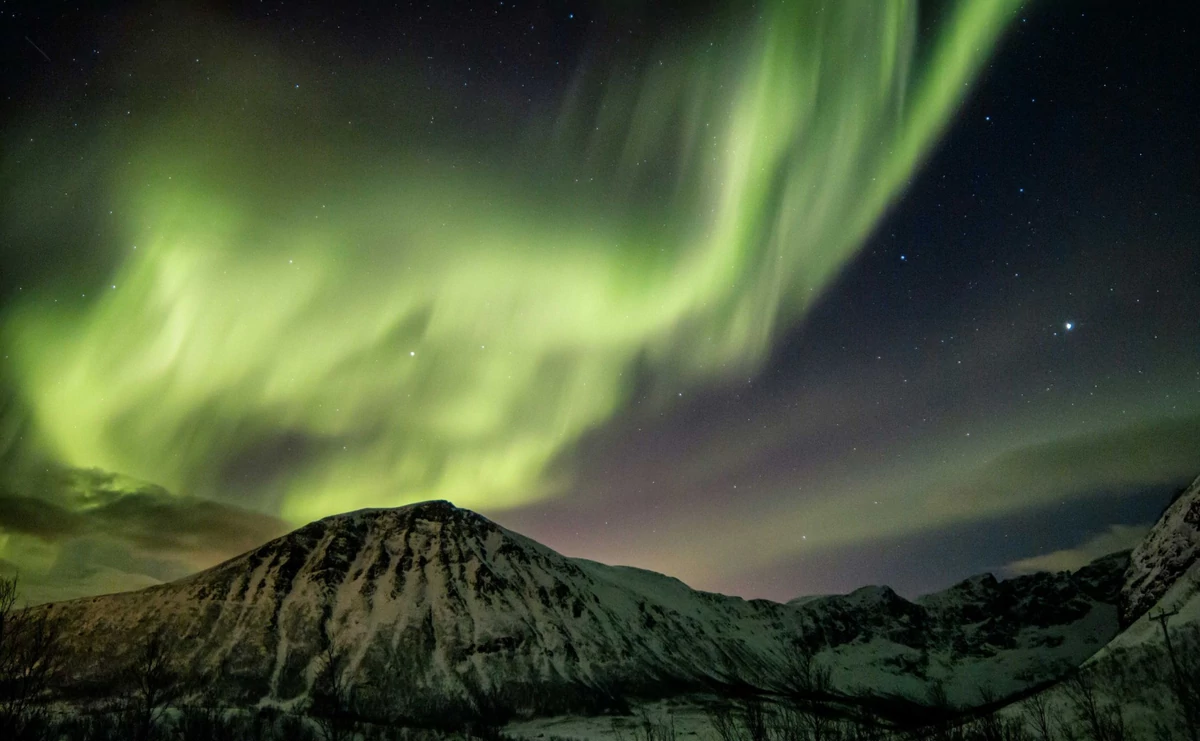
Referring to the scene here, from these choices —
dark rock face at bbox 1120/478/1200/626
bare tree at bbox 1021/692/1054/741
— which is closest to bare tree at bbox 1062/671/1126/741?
bare tree at bbox 1021/692/1054/741

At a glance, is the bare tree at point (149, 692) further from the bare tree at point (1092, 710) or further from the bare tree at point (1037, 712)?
the bare tree at point (1037, 712)

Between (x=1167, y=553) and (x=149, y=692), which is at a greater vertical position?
(x=1167, y=553)

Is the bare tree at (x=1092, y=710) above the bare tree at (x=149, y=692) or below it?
below

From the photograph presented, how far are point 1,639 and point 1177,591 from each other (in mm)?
126642

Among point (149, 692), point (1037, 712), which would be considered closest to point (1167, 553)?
point (1037, 712)

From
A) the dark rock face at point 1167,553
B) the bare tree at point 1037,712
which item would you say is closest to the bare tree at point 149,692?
the bare tree at point 1037,712

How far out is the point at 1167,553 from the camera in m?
164

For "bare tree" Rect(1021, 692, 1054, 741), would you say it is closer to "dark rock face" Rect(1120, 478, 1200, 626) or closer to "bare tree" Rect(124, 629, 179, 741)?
"dark rock face" Rect(1120, 478, 1200, 626)

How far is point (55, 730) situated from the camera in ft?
347

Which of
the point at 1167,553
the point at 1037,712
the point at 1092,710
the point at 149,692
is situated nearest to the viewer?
the point at 149,692

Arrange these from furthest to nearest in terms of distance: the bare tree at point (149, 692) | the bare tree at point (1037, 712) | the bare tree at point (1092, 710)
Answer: the bare tree at point (1037, 712)
the bare tree at point (1092, 710)
the bare tree at point (149, 692)

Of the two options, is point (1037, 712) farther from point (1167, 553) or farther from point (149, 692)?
point (1167, 553)

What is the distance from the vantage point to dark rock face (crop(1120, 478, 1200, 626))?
13838cm

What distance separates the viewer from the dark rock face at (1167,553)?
5448 inches
